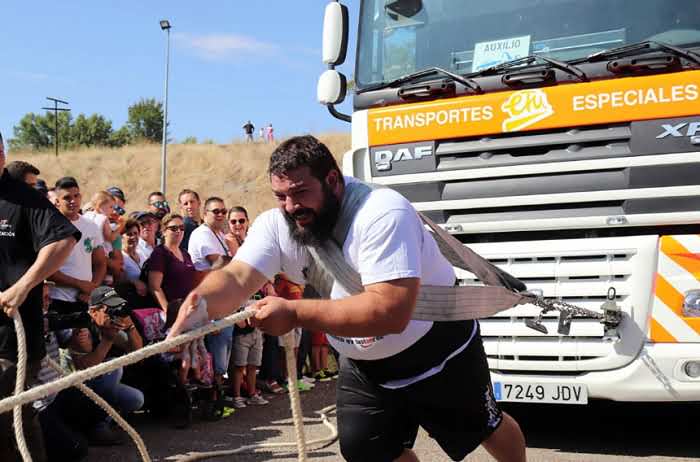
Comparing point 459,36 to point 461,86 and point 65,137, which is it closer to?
point 461,86

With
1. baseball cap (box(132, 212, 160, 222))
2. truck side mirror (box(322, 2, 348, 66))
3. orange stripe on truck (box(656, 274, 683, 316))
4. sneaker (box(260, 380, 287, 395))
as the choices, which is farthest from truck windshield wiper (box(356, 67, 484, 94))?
sneaker (box(260, 380, 287, 395))

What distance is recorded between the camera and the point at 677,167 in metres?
5.06

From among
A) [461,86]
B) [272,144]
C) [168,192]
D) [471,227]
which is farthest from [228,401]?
[272,144]

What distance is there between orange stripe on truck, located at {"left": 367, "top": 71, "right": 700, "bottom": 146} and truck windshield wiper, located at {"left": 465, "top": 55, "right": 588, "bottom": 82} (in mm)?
86

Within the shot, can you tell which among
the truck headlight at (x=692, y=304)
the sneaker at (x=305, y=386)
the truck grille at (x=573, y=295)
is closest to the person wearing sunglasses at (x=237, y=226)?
the sneaker at (x=305, y=386)

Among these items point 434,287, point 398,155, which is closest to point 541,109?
point 398,155

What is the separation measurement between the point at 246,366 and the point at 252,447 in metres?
2.01

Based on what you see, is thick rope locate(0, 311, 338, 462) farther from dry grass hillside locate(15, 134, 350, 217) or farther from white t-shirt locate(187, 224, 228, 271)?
dry grass hillside locate(15, 134, 350, 217)

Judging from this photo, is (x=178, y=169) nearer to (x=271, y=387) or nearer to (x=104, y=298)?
(x=271, y=387)

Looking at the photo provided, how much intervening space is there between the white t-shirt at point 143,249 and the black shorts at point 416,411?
443 centimetres

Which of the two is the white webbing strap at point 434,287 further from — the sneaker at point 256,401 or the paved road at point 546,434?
the sneaker at point 256,401

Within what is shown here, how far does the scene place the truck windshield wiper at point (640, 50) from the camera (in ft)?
16.5

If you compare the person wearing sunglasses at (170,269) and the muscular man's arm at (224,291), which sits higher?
the muscular man's arm at (224,291)

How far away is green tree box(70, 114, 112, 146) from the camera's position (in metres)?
66.7
